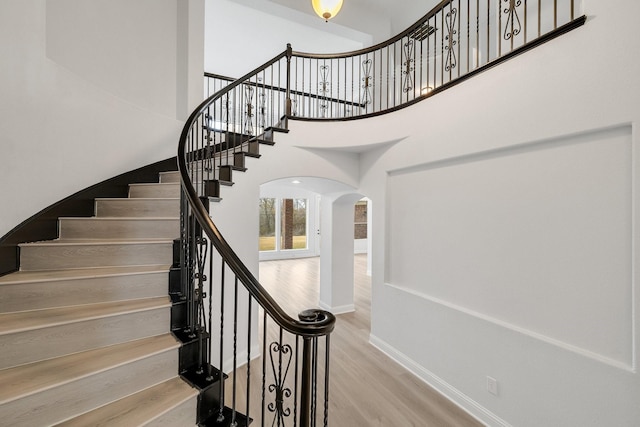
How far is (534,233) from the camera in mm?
2264

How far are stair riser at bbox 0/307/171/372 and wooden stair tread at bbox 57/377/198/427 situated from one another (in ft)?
1.26

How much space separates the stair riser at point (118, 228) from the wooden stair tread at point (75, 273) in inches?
16.0

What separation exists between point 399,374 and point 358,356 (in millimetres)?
Result: 577

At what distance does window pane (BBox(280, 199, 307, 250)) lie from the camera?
421 inches

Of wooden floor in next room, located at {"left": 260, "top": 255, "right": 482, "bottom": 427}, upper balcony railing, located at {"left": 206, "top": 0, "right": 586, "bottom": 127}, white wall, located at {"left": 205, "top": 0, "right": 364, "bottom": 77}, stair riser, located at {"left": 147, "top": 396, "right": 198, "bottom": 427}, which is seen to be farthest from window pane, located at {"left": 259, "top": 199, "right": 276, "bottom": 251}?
stair riser, located at {"left": 147, "top": 396, "right": 198, "bottom": 427}

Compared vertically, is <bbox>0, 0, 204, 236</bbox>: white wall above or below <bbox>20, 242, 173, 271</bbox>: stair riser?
above

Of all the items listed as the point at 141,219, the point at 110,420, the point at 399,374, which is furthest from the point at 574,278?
the point at 141,219

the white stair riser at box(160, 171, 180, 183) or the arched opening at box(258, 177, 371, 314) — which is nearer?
the white stair riser at box(160, 171, 180, 183)

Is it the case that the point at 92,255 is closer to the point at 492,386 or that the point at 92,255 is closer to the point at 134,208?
the point at 134,208

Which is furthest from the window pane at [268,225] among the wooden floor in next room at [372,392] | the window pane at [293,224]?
the wooden floor in next room at [372,392]

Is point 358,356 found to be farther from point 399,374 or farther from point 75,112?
point 75,112

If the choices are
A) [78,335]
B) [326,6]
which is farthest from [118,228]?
[326,6]

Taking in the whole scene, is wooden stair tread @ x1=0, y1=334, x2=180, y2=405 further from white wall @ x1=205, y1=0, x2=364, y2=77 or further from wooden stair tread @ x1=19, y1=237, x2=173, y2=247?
white wall @ x1=205, y1=0, x2=364, y2=77

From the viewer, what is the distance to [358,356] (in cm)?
368
